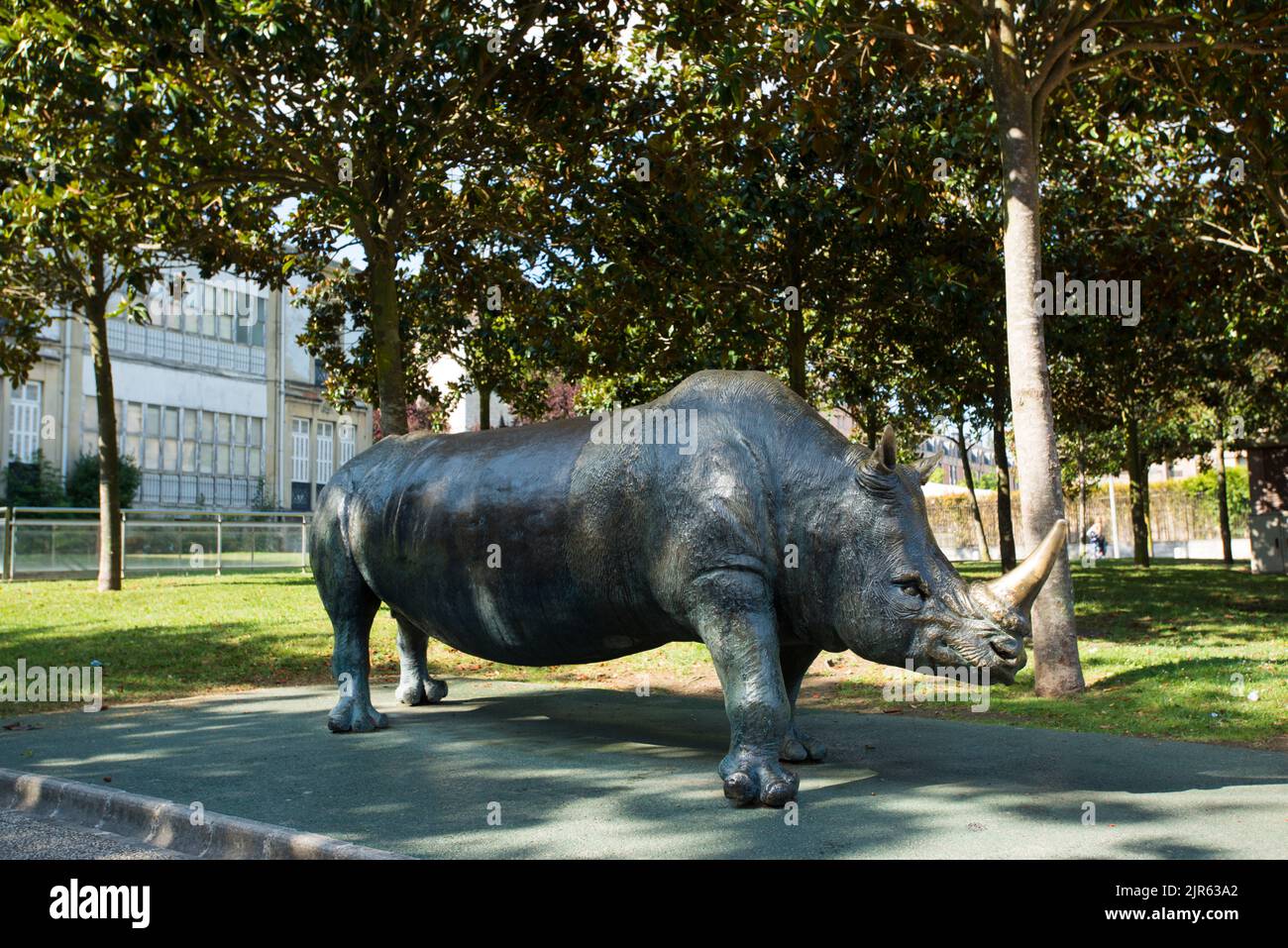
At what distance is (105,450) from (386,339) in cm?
932

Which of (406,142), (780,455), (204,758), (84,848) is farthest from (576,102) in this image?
(84,848)

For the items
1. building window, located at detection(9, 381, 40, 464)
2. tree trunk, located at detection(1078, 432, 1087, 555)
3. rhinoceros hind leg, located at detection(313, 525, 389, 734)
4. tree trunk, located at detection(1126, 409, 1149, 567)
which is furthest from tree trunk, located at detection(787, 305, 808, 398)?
tree trunk, located at detection(1078, 432, 1087, 555)

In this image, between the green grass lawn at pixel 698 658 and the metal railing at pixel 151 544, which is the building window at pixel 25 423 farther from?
the green grass lawn at pixel 698 658

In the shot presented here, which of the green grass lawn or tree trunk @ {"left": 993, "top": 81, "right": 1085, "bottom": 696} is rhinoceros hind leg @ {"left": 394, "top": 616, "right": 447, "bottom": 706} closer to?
the green grass lawn

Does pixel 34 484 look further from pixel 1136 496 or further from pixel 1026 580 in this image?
pixel 1026 580

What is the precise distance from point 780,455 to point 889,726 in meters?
2.91

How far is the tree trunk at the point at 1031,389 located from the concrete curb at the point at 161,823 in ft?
22.4

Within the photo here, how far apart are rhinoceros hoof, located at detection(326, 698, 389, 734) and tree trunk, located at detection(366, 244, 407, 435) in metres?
5.18

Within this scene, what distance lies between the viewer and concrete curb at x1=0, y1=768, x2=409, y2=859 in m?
4.89

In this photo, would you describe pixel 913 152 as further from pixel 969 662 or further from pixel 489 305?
pixel 969 662

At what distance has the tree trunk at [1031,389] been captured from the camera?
32.1ft

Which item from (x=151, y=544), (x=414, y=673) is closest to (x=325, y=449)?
(x=151, y=544)

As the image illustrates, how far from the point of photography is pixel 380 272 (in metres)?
12.7

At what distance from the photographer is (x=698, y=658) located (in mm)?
12789
